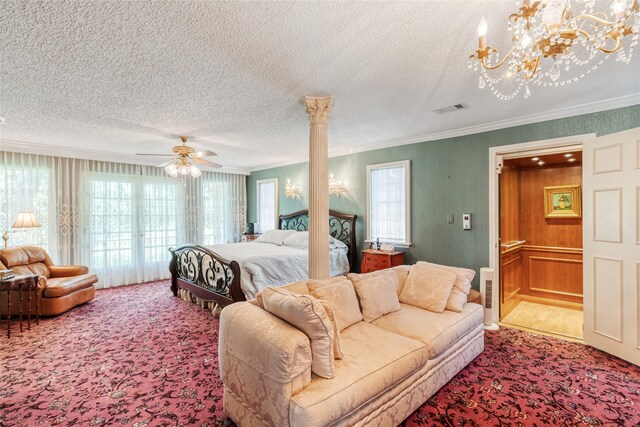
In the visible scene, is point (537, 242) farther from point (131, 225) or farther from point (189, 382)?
point (131, 225)

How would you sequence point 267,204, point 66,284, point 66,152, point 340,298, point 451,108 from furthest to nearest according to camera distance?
point 267,204 → point 66,152 → point 66,284 → point 451,108 → point 340,298

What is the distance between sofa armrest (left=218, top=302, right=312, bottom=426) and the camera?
1.67 m

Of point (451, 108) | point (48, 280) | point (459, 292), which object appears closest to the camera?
point (459, 292)

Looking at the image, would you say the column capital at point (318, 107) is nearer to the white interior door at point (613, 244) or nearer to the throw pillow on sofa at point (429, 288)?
the throw pillow on sofa at point (429, 288)

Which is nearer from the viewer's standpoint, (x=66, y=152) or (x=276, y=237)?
(x=66, y=152)

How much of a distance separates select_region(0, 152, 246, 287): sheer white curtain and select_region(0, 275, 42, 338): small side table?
5.04 ft

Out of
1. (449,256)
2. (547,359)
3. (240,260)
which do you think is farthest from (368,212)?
(547,359)

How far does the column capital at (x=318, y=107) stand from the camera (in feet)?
10.1

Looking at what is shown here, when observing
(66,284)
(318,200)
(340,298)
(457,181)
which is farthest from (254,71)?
(66,284)

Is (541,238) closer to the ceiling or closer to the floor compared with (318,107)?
closer to the floor

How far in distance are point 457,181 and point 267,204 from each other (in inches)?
183

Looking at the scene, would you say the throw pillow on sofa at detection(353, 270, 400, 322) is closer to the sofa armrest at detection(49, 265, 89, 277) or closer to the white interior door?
the white interior door

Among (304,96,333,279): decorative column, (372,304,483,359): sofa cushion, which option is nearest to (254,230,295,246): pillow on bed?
(304,96,333,279): decorative column

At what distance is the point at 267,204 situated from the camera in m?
7.62
